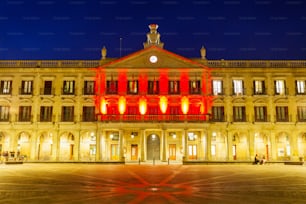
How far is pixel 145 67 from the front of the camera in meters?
44.1

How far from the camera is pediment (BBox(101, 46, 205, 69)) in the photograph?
1735 inches

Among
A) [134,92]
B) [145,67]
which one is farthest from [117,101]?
[145,67]

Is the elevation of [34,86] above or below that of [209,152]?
above

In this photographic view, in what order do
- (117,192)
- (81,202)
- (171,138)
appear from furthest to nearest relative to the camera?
1. (171,138)
2. (117,192)
3. (81,202)

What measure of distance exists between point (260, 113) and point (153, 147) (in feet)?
53.1

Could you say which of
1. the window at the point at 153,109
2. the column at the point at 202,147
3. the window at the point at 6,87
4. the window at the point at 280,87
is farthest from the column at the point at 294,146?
the window at the point at 6,87

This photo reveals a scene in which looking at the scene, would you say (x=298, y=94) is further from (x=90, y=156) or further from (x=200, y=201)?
(x=200, y=201)

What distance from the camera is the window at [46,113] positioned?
4472 cm

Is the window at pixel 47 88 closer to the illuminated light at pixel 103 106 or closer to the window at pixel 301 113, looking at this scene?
the illuminated light at pixel 103 106

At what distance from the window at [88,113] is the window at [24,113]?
7.90 meters

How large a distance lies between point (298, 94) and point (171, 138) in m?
19.3

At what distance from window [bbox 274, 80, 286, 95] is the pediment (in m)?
11.2

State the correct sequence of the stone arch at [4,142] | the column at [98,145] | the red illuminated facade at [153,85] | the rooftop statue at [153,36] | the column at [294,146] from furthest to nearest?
the rooftop statue at [153,36] < the stone arch at [4,142] < the red illuminated facade at [153,85] < the column at [294,146] < the column at [98,145]

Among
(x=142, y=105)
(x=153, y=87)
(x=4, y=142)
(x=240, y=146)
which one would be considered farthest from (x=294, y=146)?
(x=4, y=142)
